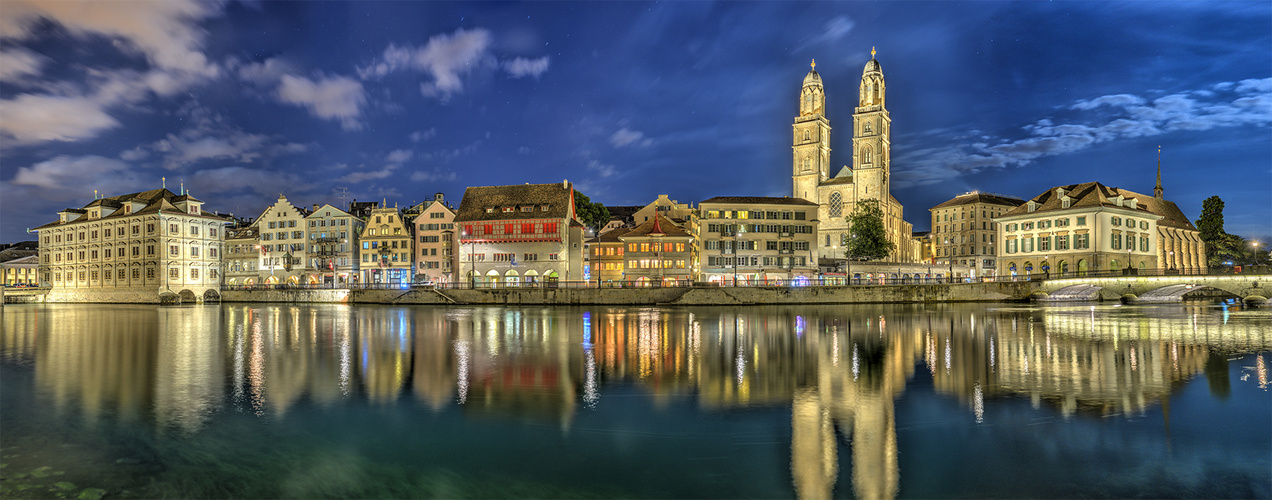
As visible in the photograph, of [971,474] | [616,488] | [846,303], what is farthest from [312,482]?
[846,303]

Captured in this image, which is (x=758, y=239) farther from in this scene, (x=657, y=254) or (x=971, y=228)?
(x=971, y=228)

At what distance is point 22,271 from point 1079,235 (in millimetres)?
144098

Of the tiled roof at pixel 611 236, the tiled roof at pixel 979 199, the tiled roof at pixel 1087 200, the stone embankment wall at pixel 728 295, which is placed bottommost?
the stone embankment wall at pixel 728 295

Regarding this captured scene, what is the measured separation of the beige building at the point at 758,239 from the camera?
75938 mm

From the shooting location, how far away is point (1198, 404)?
13.1 m

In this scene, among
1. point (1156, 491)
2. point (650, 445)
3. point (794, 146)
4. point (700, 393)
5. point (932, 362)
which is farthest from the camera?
point (794, 146)

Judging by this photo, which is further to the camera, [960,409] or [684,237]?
[684,237]

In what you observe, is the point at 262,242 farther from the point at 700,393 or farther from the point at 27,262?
the point at 700,393

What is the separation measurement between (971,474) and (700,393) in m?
6.36

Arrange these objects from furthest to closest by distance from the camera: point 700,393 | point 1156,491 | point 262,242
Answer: point 262,242
point 700,393
point 1156,491

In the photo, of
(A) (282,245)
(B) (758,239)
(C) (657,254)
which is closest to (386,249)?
(A) (282,245)

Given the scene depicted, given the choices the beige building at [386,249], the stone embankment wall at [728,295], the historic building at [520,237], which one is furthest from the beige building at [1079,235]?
the beige building at [386,249]

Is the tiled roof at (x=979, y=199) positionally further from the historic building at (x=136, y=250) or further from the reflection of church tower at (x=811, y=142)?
the historic building at (x=136, y=250)

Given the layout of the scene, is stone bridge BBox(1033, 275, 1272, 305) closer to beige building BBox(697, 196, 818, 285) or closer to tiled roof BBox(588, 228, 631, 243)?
beige building BBox(697, 196, 818, 285)
